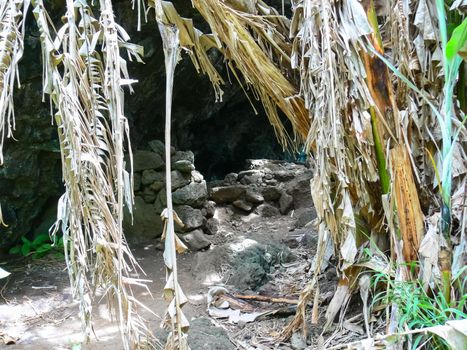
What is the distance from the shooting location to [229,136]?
22.1 ft

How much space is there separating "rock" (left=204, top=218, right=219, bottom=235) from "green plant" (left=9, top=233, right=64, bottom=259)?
1.29m

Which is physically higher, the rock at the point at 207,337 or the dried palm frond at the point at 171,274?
the dried palm frond at the point at 171,274

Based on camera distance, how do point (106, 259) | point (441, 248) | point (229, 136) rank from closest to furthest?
1. point (106, 259)
2. point (441, 248)
3. point (229, 136)

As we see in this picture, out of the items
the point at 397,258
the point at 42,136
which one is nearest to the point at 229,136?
the point at 42,136

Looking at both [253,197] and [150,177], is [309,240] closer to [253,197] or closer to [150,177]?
[253,197]

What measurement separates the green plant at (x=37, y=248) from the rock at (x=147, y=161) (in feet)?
3.25

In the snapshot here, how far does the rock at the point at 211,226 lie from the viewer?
14.7ft

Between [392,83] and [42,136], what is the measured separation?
2.82 metres

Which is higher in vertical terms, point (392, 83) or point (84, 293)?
point (392, 83)

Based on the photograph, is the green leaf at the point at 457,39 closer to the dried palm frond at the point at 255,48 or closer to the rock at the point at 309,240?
the dried palm frond at the point at 255,48

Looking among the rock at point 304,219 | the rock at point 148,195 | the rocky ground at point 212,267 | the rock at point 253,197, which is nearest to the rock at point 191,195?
the rocky ground at point 212,267

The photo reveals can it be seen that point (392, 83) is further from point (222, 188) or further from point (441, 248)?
point (222, 188)

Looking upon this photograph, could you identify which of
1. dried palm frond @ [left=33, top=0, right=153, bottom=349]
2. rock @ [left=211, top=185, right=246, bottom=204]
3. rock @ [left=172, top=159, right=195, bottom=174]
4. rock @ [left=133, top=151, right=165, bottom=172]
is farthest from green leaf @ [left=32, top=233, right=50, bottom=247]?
dried palm frond @ [left=33, top=0, right=153, bottom=349]

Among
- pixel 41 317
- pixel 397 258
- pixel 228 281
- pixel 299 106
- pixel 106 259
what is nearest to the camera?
pixel 106 259
